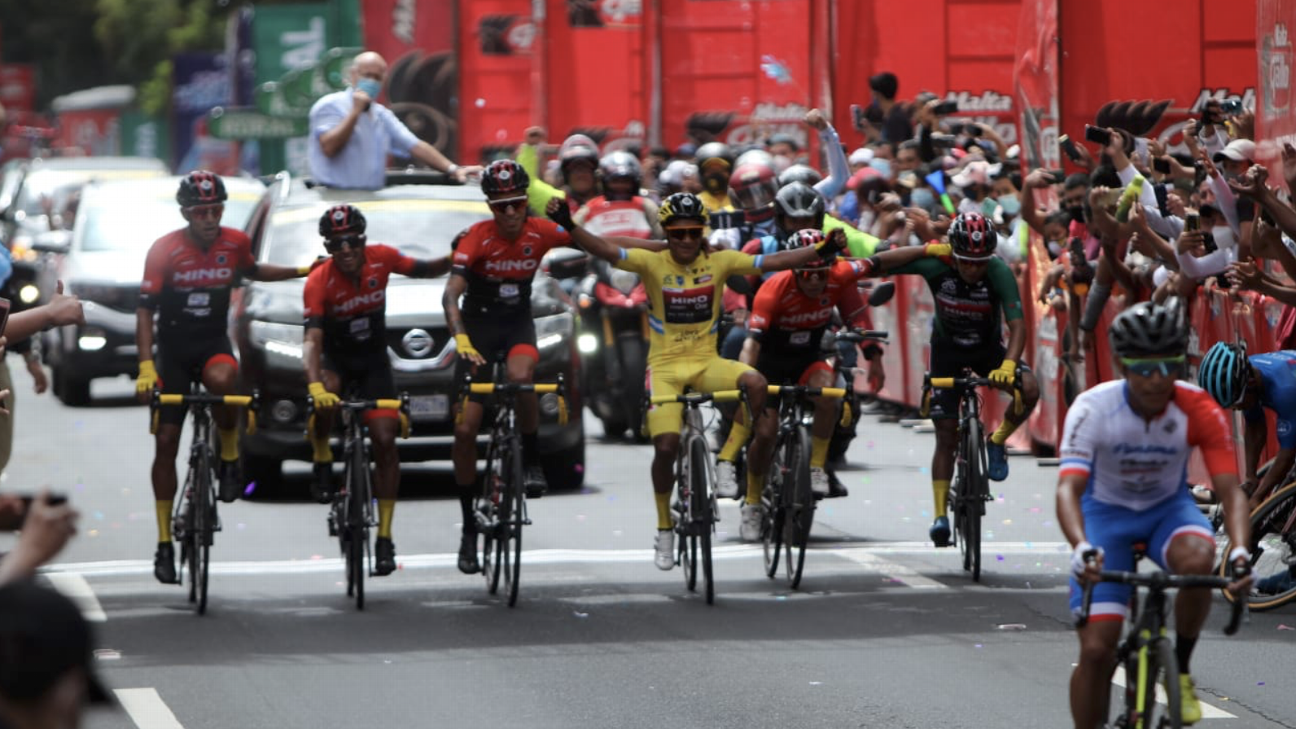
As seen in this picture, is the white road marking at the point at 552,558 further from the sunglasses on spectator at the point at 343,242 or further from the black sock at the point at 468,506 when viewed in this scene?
the sunglasses on spectator at the point at 343,242

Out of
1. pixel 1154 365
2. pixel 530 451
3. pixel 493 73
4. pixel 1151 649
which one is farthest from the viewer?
pixel 493 73

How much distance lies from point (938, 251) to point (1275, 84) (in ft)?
7.71

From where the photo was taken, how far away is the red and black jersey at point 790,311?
1291 cm

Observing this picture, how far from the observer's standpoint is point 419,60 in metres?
41.0

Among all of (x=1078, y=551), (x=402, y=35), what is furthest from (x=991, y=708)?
(x=402, y=35)

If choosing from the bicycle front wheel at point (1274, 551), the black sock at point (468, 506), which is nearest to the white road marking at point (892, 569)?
the bicycle front wheel at point (1274, 551)

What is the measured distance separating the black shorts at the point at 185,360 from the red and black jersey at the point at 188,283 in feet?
0.16

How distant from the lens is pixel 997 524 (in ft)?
47.5

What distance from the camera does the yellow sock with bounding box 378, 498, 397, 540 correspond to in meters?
12.2

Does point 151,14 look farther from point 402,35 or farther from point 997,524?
point 997,524

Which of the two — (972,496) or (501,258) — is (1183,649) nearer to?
(972,496)

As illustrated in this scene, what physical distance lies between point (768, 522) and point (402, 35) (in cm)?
3017

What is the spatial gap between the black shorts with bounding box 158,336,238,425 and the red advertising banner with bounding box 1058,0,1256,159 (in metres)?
7.82

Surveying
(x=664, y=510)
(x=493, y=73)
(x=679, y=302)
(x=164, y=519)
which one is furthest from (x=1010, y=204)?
(x=493, y=73)
